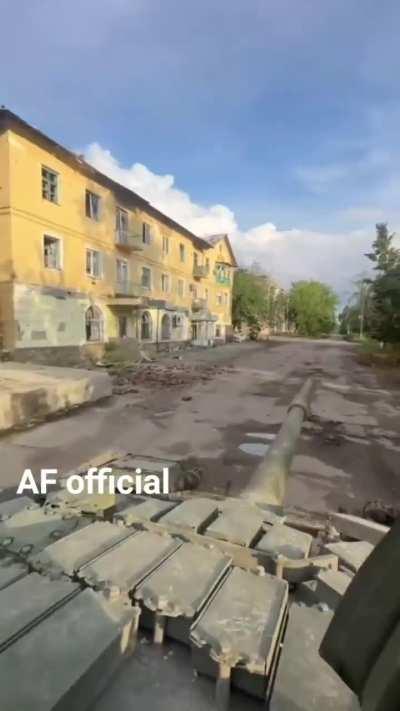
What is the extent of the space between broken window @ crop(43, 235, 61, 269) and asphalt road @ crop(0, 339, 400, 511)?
973 cm

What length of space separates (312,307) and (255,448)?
7297 cm

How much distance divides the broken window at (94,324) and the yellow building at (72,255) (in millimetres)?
60

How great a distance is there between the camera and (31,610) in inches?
57.1

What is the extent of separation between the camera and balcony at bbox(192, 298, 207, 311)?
3750 centimetres

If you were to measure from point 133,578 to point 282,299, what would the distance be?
3075 inches

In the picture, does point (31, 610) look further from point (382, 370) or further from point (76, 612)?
point (382, 370)

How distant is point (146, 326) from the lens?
94.3 ft

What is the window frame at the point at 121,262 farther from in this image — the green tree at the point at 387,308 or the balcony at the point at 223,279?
the balcony at the point at 223,279

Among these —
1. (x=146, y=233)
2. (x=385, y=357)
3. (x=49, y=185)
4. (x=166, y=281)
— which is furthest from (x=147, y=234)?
(x=385, y=357)

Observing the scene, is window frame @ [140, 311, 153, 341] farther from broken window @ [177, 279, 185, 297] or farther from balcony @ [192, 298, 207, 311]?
balcony @ [192, 298, 207, 311]

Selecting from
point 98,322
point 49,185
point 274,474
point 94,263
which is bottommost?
point 274,474

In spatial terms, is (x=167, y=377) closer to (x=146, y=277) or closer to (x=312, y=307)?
(x=146, y=277)

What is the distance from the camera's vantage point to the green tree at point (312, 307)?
76.8 metres

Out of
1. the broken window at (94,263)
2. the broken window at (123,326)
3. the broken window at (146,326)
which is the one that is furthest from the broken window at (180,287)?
the broken window at (94,263)
